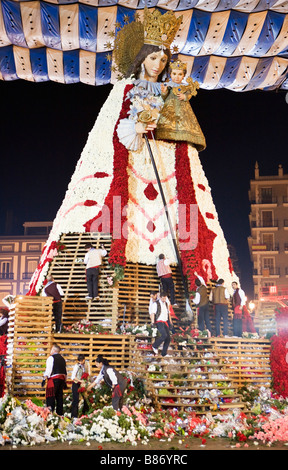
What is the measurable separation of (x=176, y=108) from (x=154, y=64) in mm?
1540

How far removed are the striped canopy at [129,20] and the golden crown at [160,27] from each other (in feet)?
1.55

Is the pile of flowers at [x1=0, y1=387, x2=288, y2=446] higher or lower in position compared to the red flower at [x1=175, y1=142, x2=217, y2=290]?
lower

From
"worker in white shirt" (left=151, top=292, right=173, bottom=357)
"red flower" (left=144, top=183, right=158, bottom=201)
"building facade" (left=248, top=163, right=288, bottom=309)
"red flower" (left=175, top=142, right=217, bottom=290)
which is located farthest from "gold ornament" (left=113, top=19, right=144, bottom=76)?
"building facade" (left=248, top=163, right=288, bottom=309)

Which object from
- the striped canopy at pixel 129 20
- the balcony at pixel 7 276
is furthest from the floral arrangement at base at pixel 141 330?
the balcony at pixel 7 276

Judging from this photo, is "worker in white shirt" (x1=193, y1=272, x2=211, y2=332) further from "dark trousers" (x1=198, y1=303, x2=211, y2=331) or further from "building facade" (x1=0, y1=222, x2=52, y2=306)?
"building facade" (x1=0, y1=222, x2=52, y2=306)

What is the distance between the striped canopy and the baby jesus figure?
1.95 meters

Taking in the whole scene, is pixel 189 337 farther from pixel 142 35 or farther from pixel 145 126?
pixel 142 35

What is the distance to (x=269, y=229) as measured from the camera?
5188 centimetres

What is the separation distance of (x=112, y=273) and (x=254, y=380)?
194 inches

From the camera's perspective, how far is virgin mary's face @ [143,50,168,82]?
19938 millimetres

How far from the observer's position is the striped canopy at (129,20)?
65.4 ft

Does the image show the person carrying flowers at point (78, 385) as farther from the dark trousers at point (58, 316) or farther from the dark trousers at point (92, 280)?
the dark trousers at point (92, 280)

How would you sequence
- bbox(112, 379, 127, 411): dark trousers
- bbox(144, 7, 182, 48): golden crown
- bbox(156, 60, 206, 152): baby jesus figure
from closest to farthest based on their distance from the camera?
bbox(112, 379, 127, 411): dark trousers → bbox(144, 7, 182, 48): golden crown → bbox(156, 60, 206, 152): baby jesus figure

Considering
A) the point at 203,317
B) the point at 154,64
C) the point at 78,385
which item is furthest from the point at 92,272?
the point at 154,64
